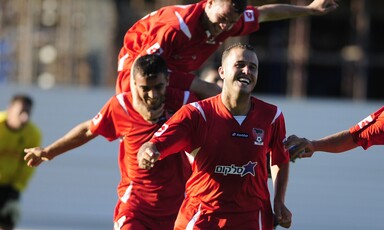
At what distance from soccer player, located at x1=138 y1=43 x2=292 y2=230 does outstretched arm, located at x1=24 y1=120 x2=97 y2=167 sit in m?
1.36

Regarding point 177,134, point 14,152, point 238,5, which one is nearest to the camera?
point 177,134

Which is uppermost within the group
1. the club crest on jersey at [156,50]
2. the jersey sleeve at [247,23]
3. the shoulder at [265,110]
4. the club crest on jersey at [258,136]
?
the jersey sleeve at [247,23]

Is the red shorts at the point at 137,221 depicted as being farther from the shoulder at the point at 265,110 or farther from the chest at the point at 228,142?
the shoulder at the point at 265,110

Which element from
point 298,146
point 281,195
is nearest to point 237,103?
point 298,146

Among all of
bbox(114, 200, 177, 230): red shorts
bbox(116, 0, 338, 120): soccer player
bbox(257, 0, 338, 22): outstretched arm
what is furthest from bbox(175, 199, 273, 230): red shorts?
bbox(257, 0, 338, 22): outstretched arm

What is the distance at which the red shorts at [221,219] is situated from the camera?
5.50 m

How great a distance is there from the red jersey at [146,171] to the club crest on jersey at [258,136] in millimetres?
1114

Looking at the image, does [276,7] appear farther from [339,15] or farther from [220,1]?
[339,15]

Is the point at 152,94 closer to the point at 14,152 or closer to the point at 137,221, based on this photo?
the point at 137,221

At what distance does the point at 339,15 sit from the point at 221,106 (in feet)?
42.1

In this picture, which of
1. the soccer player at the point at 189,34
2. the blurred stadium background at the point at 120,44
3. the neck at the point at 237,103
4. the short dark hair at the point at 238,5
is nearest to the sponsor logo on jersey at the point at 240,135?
the neck at the point at 237,103

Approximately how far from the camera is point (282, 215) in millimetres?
5609

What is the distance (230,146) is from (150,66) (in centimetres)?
97

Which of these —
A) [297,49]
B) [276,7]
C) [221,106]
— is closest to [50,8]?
[297,49]
